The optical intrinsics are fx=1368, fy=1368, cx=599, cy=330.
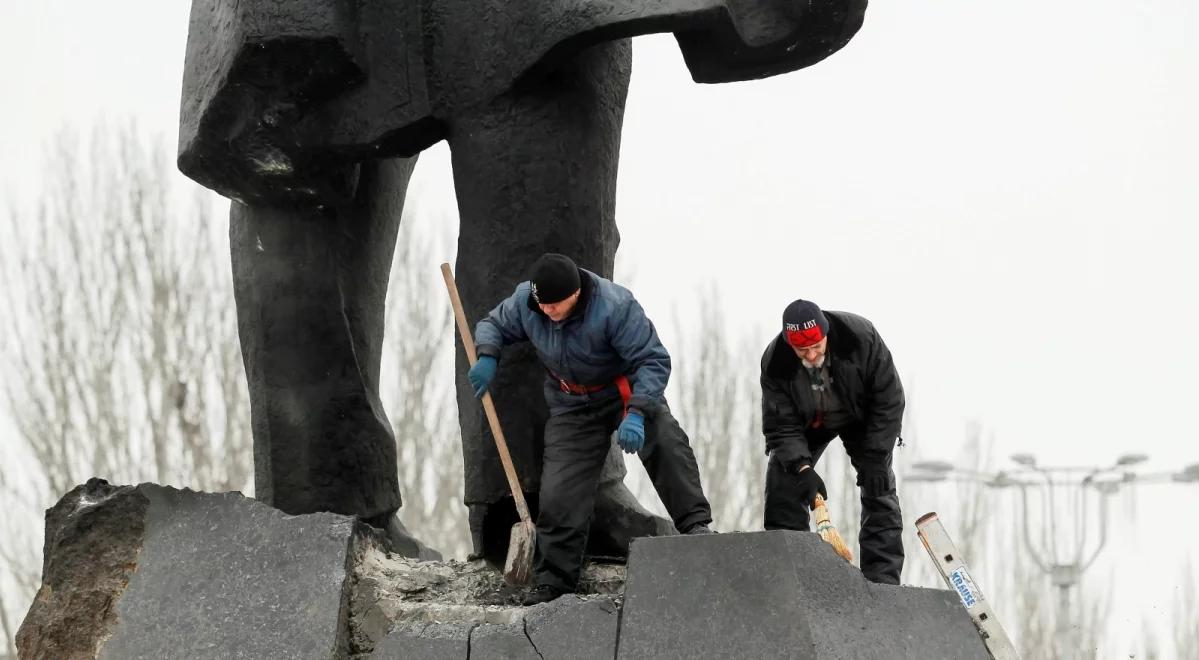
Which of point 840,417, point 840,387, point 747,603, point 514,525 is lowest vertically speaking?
point 747,603

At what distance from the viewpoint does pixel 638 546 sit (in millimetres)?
3631

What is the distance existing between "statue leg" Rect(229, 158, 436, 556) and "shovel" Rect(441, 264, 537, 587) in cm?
63

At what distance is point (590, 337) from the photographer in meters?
3.95

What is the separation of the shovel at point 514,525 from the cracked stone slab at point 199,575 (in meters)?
0.47

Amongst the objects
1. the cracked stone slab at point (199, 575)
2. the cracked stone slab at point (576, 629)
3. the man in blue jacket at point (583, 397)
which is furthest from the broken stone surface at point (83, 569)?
the cracked stone slab at point (576, 629)

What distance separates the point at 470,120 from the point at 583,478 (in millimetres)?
1138

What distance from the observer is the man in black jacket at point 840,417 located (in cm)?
441

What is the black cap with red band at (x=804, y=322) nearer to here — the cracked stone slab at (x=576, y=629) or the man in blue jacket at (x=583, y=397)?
the man in blue jacket at (x=583, y=397)

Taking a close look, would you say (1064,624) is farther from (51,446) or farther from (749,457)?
(51,446)

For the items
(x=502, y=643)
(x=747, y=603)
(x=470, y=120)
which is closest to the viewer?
(x=747, y=603)

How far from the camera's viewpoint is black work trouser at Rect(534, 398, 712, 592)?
3.90 m

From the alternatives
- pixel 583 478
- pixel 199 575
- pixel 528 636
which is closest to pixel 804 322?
pixel 583 478

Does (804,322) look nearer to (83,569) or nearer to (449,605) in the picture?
(449,605)

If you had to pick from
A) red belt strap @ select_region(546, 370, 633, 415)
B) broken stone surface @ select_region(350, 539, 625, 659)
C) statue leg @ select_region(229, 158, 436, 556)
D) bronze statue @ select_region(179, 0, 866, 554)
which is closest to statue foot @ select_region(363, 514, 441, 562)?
statue leg @ select_region(229, 158, 436, 556)
